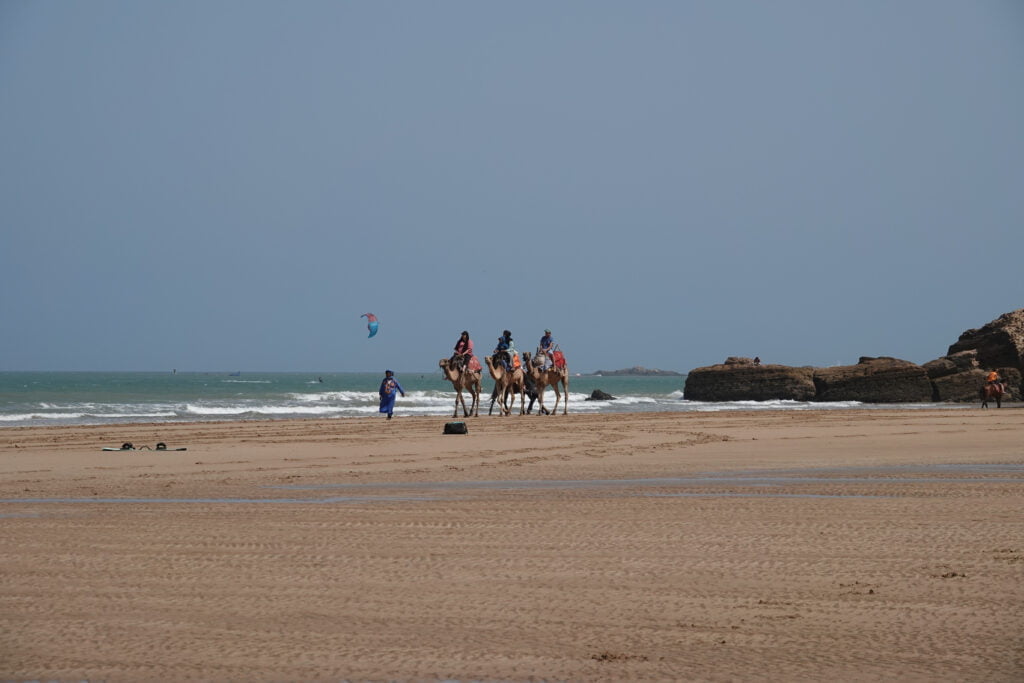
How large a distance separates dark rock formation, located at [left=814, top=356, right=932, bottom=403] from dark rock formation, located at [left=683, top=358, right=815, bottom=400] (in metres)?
0.96

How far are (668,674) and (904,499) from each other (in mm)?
6415

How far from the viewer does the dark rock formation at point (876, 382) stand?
191 ft

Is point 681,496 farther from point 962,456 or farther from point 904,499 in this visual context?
point 962,456

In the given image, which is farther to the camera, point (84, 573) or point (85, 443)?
point (85, 443)

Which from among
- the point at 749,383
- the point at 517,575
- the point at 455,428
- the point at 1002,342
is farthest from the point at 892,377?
the point at 517,575

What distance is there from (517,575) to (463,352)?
28505 millimetres

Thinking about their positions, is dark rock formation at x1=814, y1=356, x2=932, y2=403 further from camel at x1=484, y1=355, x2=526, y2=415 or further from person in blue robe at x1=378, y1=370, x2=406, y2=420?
person in blue robe at x1=378, y1=370, x2=406, y2=420

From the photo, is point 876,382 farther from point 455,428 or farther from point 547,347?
point 455,428

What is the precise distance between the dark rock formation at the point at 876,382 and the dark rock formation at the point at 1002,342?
312 centimetres

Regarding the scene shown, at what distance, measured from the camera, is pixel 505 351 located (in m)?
37.2

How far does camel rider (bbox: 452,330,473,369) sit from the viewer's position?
117 feet

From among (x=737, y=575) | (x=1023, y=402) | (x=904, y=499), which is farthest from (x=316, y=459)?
(x=1023, y=402)

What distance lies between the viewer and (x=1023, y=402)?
50.3 metres

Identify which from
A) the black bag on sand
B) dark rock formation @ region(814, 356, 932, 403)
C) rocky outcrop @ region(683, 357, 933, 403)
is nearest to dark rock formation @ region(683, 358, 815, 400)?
rocky outcrop @ region(683, 357, 933, 403)
